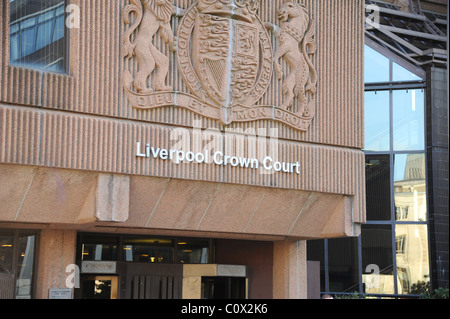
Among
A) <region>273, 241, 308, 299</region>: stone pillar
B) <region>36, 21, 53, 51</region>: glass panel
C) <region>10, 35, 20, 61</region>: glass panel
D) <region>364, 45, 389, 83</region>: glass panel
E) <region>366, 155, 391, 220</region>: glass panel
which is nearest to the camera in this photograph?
<region>10, 35, 20, 61</region>: glass panel

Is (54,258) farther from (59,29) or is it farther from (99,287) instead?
(59,29)

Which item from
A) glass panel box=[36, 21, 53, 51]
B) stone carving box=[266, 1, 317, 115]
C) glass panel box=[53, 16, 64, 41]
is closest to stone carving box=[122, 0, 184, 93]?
glass panel box=[53, 16, 64, 41]

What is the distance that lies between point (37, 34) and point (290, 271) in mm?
9361

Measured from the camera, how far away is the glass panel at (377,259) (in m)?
28.0

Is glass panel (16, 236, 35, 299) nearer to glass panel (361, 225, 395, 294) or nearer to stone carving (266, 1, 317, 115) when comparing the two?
stone carving (266, 1, 317, 115)

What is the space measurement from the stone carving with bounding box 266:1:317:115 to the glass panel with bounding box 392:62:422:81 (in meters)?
9.60

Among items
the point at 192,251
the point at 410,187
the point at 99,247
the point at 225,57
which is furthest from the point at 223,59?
the point at 410,187

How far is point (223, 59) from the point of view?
719 inches

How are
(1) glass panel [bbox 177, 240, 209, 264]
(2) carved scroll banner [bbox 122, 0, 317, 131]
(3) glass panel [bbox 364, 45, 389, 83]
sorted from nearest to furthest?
1. (2) carved scroll banner [bbox 122, 0, 317, 131]
2. (1) glass panel [bbox 177, 240, 209, 264]
3. (3) glass panel [bbox 364, 45, 389, 83]

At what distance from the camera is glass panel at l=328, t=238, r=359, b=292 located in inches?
1117

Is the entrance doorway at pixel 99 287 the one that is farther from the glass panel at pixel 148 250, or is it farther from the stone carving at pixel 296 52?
the stone carving at pixel 296 52

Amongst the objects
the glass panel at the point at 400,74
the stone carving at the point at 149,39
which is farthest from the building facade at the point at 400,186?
the stone carving at the point at 149,39
